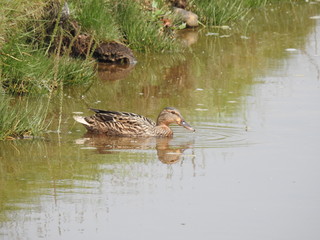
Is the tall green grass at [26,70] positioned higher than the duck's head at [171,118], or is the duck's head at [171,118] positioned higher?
the tall green grass at [26,70]

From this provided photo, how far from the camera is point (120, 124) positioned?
1086 centimetres

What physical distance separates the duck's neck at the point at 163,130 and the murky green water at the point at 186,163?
0.14m

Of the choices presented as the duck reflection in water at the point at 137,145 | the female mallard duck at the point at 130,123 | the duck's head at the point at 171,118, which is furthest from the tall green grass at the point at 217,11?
the duck reflection in water at the point at 137,145

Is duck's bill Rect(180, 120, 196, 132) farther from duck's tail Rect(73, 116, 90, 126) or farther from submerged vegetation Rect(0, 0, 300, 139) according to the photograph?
submerged vegetation Rect(0, 0, 300, 139)

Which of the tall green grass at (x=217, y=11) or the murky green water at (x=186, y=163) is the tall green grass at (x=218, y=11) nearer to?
the tall green grass at (x=217, y=11)

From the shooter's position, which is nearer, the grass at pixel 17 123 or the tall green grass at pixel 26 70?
the grass at pixel 17 123

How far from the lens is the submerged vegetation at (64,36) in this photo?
1088 centimetres

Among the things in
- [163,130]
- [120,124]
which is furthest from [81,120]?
[163,130]

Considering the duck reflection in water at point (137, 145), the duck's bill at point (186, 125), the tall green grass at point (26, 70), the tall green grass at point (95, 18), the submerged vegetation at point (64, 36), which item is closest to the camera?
the duck reflection in water at point (137, 145)

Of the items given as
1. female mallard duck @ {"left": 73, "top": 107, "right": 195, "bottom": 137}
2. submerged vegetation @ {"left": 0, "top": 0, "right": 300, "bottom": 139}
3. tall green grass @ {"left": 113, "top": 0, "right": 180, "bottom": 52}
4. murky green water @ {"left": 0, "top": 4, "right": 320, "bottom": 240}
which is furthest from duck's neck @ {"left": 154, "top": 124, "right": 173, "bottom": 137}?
tall green grass @ {"left": 113, "top": 0, "right": 180, "bottom": 52}

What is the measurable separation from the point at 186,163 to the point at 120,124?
1.87 meters

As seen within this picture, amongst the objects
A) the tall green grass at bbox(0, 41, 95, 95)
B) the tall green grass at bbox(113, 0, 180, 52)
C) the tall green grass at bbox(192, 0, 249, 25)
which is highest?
the tall green grass at bbox(192, 0, 249, 25)

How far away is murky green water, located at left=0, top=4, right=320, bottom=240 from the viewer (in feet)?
23.5

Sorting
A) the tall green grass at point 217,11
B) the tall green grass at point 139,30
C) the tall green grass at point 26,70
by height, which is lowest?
the tall green grass at point 26,70
